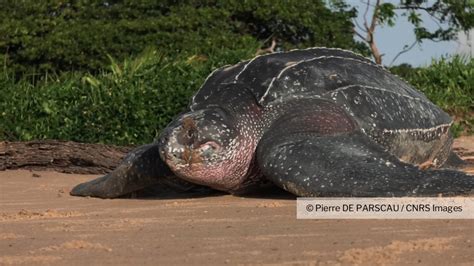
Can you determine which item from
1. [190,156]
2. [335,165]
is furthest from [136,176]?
[335,165]

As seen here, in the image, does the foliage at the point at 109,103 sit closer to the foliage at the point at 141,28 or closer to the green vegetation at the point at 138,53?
the green vegetation at the point at 138,53

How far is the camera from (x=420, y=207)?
9.32 ft

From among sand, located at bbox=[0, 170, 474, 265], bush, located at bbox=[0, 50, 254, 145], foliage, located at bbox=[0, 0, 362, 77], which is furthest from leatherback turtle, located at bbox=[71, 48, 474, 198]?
foliage, located at bbox=[0, 0, 362, 77]

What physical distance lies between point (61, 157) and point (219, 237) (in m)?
3.09

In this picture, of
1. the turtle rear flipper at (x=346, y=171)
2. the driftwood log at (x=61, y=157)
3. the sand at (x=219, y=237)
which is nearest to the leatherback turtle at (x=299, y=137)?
the turtle rear flipper at (x=346, y=171)

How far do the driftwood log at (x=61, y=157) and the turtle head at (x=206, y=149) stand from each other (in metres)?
1.72

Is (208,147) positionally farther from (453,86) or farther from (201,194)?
(453,86)

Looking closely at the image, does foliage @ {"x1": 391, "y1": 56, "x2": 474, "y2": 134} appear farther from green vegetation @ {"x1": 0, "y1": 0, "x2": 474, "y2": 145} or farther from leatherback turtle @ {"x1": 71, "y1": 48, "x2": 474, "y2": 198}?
leatherback turtle @ {"x1": 71, "y1": 48, "x2": 474, "y2": 198}

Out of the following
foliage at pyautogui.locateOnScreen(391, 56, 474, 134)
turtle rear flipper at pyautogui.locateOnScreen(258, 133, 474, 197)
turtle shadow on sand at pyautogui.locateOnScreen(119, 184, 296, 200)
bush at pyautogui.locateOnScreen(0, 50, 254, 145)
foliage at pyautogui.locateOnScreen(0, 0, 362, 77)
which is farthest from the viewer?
foliage at pyautogui.locateOnScreen(0, 0, 362, 77)

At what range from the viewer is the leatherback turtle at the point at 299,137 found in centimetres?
328

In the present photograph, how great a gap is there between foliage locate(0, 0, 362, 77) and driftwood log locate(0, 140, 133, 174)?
6888 millimetres

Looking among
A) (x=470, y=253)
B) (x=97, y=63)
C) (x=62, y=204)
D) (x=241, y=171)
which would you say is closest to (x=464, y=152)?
(x=241, y=171)

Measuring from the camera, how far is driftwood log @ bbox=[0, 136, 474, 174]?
5.39 m

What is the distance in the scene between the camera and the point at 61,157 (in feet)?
17.7
